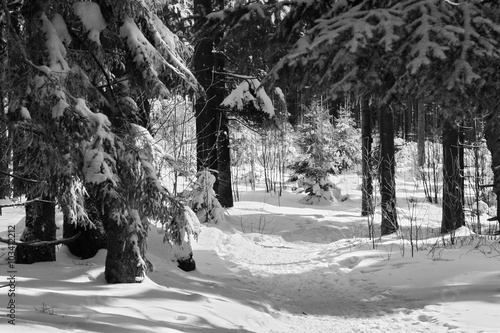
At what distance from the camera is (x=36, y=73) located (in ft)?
14.9

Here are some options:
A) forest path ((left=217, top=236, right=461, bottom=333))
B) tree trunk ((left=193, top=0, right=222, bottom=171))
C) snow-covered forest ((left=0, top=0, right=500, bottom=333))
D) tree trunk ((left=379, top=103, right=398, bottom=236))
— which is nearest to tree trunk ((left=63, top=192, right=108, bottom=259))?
snow-covered forest ((left=0, top=0, right=500, bottom=333))

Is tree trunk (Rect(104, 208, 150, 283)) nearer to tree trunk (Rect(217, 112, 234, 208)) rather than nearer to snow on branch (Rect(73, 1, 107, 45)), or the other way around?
snow on branch (Rect(73, 1, 107, 45))

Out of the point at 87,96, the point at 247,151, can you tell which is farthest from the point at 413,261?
the point at 247,151

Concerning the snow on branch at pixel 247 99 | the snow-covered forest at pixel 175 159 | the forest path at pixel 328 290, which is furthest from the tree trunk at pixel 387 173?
the snow-covered forest at pixel 175 159

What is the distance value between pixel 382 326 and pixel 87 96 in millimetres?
4535

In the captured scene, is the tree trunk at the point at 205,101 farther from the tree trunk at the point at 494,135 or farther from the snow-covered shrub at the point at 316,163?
the snow-covered shrub at the point at 316,163

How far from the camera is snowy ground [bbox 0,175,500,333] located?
184 inches

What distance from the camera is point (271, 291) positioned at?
7.73m

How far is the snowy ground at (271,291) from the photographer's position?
467 cm

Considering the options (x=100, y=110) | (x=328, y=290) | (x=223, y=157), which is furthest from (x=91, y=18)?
(x=223, y=157)

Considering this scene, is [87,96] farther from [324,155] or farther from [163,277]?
[324,155]

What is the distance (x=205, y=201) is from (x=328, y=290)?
5.08 meters

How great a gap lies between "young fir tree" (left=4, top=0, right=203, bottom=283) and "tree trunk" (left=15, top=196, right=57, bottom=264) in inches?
35.0

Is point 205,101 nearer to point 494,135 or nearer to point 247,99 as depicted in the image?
point 247,99
